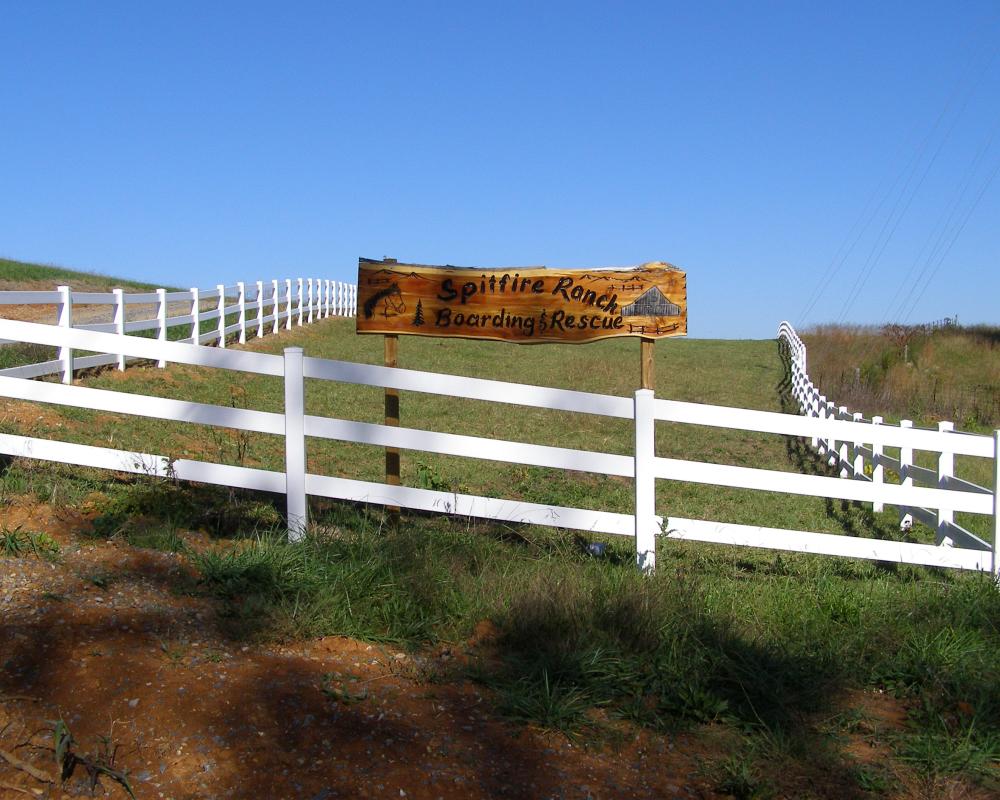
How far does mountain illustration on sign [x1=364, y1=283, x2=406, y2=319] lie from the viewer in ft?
23.5

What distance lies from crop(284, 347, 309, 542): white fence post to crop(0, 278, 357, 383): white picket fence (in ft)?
4.07

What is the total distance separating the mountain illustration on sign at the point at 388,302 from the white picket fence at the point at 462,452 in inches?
33.7

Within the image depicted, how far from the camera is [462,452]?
6.34m

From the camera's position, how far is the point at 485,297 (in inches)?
282

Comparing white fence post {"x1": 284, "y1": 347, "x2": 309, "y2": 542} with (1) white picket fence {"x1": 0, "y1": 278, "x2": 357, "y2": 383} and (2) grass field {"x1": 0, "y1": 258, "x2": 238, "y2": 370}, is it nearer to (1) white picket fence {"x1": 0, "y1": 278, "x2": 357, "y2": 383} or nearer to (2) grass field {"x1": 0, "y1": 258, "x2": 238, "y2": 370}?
(1) white picket fence {"x1": 0, "y1": 278, "x2": 357, "y2": 383}

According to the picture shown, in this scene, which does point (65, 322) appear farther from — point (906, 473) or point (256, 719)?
point (906, 473)

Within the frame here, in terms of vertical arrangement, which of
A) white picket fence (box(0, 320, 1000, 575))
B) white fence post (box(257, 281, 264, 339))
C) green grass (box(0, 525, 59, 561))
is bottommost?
green grass (box(0, 525, 59, 561))

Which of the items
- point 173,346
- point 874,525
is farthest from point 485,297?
point 874,525

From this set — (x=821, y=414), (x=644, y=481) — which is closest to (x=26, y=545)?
(x=644, y=481)

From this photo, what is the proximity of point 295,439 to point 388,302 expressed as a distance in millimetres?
1510

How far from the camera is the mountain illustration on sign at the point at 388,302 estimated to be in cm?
718

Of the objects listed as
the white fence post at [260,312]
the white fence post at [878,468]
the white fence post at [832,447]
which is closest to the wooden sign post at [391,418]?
the white fence post at [878,468]

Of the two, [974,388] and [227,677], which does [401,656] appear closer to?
[227,677]

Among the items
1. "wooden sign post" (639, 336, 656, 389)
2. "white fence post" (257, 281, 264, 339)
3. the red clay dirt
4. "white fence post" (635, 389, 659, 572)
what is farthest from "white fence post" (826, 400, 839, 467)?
"white fence post" (257, 281, 264, 339)
